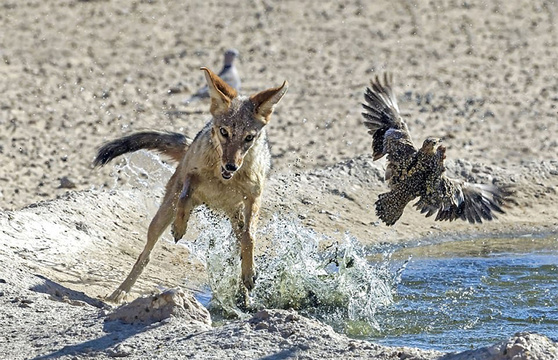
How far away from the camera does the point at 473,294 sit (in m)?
9.05

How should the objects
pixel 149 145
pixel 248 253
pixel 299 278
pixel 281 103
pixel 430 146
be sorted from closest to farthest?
pixel 248 253 < pixel 299 278 < pixel 430 146 < pixel 149 145 < pixel 281 103

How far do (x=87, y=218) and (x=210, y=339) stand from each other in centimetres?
394

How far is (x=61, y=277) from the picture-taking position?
8.58m

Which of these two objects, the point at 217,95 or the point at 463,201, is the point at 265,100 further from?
the point at 463,201

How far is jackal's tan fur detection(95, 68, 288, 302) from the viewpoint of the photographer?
7887 millimetres

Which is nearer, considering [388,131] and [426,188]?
[426,188]

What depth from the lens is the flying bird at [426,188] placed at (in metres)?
9.21

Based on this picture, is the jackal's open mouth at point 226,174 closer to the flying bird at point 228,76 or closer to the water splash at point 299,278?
the water splash at point 299,278

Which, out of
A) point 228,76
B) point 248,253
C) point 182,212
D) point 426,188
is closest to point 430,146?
point 426,188

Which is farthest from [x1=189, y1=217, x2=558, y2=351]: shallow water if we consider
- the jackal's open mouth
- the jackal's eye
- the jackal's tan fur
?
the jackal's eye

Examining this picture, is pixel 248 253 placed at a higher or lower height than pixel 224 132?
lower

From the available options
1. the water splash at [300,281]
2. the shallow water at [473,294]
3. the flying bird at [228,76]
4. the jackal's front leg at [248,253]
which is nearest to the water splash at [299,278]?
the water splash at [300,281]

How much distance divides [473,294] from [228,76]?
23.9 feet

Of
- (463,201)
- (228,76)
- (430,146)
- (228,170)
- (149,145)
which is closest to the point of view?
(228,170)
